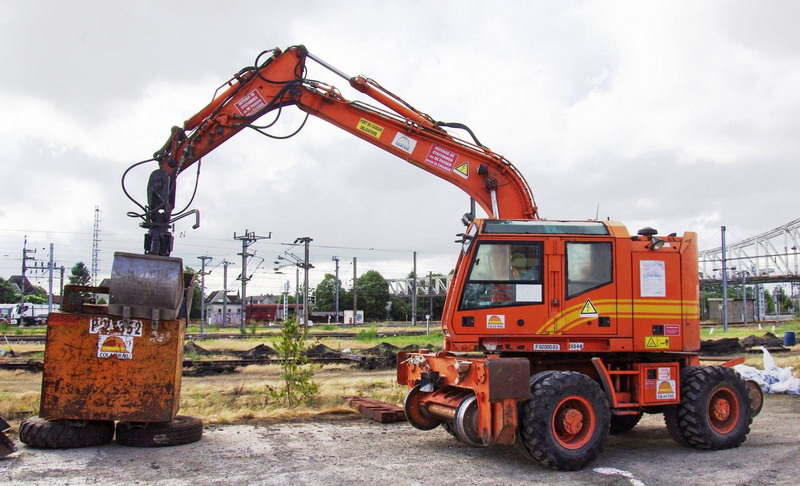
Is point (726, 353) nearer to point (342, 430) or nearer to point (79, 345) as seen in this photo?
point (342, 430)

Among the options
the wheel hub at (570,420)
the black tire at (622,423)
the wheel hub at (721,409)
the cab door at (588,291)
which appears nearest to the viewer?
the wheel hub at (570,420)

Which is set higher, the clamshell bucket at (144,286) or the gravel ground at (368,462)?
the clamshell bucket at (144,286)

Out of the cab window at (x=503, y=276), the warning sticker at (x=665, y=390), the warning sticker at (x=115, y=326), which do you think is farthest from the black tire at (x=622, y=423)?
the warning sticker at (x=115, y=326)

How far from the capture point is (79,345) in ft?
29.5

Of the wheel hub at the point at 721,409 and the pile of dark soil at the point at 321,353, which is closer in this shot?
the wheel hub at the point at 721,409

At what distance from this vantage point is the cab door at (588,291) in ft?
29.9

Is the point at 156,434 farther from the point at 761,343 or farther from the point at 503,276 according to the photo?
the point at 761,343

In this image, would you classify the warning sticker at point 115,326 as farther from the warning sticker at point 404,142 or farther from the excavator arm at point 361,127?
the warning sticker at point 404,142

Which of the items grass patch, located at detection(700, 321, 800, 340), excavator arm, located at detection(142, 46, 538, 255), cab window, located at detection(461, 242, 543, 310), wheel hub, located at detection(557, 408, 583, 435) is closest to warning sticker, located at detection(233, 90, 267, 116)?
excavator arm, located at detection(142, 46, 538, 255)

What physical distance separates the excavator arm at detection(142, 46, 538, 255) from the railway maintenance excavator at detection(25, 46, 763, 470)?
0.05m

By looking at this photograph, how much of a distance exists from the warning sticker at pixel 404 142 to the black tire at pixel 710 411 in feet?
16.3

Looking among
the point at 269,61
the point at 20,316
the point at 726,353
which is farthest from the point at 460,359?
the point at 20,316

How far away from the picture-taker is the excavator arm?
1038 centimetres

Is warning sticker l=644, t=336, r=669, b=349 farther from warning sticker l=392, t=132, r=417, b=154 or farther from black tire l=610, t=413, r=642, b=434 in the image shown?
warning sticker l=392, t=132, r=417, b=154
